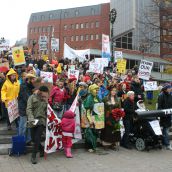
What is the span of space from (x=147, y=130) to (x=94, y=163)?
2218 millimetres

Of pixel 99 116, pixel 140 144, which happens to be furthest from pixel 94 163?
pixel 140 144

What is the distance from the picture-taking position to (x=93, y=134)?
9.80 m

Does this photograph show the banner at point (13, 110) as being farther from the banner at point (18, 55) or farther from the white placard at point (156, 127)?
the banner at point (18, 55)

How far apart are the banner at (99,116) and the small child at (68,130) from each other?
2.89 feet

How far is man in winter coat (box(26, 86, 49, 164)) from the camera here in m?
8.38

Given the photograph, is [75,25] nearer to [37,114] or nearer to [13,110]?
[13,110]

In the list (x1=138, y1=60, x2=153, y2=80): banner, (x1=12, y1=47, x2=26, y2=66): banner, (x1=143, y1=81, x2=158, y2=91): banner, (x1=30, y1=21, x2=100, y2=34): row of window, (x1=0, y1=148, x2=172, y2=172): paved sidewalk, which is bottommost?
(x1=0, y1=148, x2=172, y2=172): paved sidewalk

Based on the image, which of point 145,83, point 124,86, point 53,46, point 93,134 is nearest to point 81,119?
point 93,134

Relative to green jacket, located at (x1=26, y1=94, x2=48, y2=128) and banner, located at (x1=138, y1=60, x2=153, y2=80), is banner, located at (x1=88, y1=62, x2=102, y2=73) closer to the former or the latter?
banner, located at (x1=138, y1=60, x2=153, y2=80)

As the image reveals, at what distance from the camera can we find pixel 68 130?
8.99 m

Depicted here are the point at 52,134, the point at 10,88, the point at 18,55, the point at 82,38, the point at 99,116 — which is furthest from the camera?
the point at 82,38

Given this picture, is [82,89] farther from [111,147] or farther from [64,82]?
[111,147]

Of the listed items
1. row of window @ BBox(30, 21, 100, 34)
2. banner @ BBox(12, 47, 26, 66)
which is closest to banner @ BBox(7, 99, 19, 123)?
banner @ BBox(12, 47, 26, 66)

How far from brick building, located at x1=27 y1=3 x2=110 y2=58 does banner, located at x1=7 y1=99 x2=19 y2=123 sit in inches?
2973
